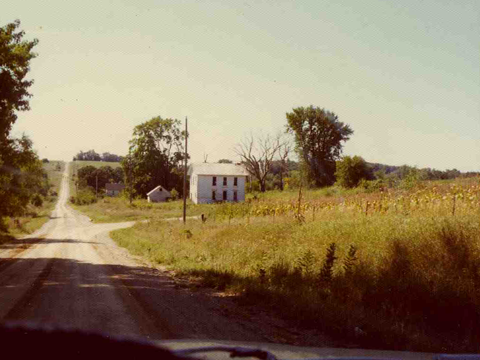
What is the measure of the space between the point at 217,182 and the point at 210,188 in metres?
1.65

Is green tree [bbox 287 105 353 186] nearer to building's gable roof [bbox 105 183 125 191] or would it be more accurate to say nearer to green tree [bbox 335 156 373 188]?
green tree [bbox 335 156 373 188]

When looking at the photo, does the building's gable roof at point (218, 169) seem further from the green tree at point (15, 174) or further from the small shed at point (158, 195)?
the green tree at point (15, 174)

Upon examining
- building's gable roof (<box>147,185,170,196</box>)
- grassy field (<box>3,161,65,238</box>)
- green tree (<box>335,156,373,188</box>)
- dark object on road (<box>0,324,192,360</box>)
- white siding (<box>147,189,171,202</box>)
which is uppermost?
green tree (<box>335,156,373,188</box>)

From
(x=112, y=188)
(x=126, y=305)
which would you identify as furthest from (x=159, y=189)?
(x=126, y=305)

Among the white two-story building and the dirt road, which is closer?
the dirt road

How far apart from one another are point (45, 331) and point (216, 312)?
673cm

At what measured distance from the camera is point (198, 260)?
15.2 m

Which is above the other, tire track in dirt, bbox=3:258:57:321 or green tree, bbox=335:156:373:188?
green tree, bbox=335:156:373:188

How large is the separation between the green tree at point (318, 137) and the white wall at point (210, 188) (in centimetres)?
1287

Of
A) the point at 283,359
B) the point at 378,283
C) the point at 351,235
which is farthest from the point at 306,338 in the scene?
the point at 351,235

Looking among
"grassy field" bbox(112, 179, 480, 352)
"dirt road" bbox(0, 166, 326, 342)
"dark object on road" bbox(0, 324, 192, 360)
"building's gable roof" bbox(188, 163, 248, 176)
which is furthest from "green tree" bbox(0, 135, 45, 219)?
"building's gable roof" bbox(188, 163, 248, 176)

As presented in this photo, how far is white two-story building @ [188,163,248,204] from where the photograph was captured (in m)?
72.3

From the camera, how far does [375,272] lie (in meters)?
9.17

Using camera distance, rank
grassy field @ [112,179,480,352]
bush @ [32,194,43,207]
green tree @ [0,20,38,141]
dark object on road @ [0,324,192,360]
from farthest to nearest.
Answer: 1. bush @ [32,194,43,207]
2. green tree @ [0,20,38,141]
3. grassy field @ [112,179,480,352]
4. dark object on road @ [0,324,192,360]
